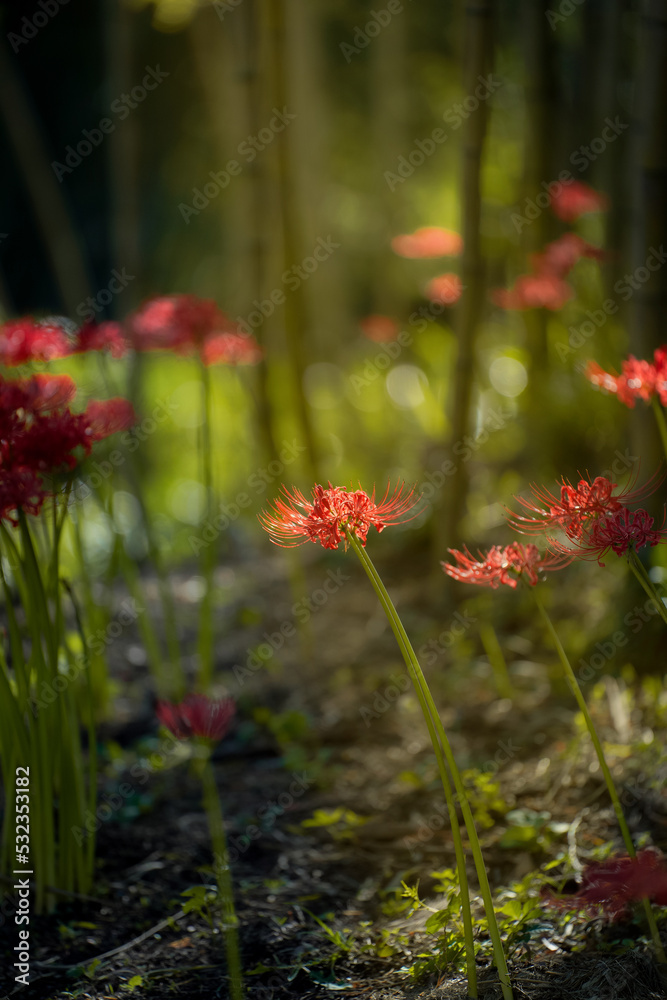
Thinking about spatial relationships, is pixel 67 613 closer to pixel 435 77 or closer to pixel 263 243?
pixel 263 243

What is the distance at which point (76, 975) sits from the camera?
140 cm

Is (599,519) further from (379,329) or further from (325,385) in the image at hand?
Answer: (325,385)

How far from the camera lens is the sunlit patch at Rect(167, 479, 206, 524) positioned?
467 centimetres

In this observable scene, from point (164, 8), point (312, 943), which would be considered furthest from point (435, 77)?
point (312, 943)

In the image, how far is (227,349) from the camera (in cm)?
220

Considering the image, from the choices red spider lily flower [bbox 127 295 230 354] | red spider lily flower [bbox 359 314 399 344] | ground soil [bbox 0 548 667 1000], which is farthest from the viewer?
red spider lily flower [bbox 359 314 399 344]

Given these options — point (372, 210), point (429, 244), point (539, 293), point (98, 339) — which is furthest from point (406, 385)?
point (98, 339)

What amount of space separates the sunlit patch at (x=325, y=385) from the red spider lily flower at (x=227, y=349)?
219cm

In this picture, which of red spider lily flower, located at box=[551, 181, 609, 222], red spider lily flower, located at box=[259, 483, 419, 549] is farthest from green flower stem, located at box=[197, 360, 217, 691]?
red spider lily flower, located at box=[551, 181, 609, 222]

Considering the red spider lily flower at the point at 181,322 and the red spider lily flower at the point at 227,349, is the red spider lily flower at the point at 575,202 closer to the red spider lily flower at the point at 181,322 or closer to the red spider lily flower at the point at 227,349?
the red spider lily flower at the point at 227,349

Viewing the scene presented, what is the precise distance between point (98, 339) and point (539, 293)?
1607 mm

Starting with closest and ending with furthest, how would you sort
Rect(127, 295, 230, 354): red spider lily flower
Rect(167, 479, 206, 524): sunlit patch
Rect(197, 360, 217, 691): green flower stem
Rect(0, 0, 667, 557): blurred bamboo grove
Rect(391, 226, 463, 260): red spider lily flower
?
Rect(127, 295, 230, 354): red spider lily flower < Rect(197, 360, 217, 691): green flower stem < Rect(0, 0, 667, 557): blurred bamboo grove < Rect(391, 226, 463, 260): red spider lily flower < Rect(167, 479, 206, 524): sunlit patch

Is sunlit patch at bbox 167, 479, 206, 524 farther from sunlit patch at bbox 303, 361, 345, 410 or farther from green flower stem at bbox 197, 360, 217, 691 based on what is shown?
green flower stem at bbox 197, 360, 217, 691

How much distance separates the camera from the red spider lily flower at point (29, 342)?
173 centimetres
